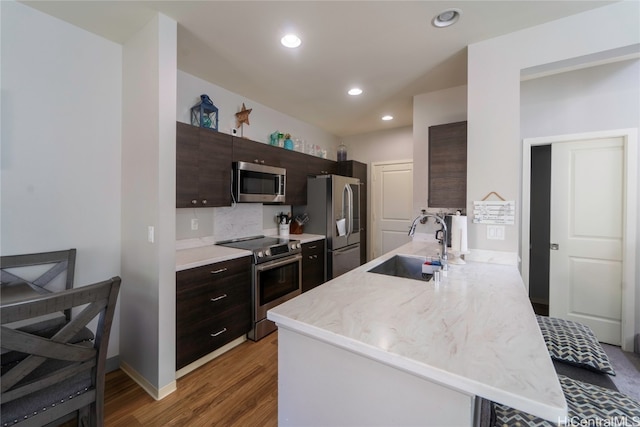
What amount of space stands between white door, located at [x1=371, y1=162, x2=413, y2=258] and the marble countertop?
1.96 metres

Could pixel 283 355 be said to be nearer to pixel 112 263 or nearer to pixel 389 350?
pixel 389 350

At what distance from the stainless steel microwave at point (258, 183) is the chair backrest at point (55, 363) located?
65.3 inches

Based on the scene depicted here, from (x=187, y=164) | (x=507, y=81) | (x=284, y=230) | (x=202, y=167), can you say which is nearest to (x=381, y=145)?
(x=284, y=230)

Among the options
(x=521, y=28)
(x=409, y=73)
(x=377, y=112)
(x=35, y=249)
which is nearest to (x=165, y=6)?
(x=35, y=249)

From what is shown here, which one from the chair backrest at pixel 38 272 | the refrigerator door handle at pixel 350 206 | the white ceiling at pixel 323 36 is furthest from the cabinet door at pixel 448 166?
the chair backrest at pixel 38 272

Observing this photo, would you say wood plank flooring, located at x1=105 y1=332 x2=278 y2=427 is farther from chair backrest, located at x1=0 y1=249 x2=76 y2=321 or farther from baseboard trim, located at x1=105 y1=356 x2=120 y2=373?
chair backrest, located at x1=0 y1=249 x2=76 y2=321

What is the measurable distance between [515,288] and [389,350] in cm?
102

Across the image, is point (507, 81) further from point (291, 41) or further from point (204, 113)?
point (204, 113)

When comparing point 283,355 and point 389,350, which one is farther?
point 283,355

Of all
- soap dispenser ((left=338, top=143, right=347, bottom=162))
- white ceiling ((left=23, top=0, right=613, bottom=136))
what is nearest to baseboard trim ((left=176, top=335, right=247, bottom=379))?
white ceiling ((left=23, top=0, right=613, bottom=136))

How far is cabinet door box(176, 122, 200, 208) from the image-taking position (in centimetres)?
226

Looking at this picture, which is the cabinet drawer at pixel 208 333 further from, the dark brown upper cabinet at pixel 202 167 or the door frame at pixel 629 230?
the door frame at pixel 629 230

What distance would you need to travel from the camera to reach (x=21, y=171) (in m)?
1.72

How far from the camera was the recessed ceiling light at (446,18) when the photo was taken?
175 centimetres
